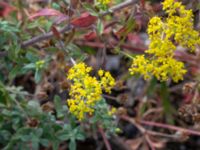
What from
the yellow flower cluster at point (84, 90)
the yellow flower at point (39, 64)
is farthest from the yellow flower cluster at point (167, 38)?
the yellow flower at point (39, 64)

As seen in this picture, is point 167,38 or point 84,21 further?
point 84,21

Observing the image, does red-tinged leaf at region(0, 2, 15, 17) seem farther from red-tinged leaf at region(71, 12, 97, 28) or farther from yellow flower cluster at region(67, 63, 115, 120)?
yellow flower cluster at region(67, 63, 115, 120)

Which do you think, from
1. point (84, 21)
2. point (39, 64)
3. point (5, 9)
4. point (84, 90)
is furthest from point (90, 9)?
point (5, 9)

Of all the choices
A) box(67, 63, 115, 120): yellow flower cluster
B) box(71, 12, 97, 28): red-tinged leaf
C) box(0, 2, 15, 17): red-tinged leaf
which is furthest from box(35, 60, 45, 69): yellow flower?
box(0, 2, 15, 17): red-tinged leaf

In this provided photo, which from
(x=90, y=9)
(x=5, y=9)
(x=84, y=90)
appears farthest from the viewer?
(x=5, y=9)

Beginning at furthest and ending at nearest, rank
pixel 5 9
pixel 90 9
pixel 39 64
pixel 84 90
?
pixel 5 9
pixel 39 64
pixel 90 9
pixel 84 90

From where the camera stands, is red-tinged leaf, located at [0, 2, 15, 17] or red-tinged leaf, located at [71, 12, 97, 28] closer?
red-tinged leaf, located at [71, 12, 97, 28]

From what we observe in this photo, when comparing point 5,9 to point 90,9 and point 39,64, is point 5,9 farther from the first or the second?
point 90,9

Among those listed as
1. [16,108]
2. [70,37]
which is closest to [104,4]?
[70,37]
